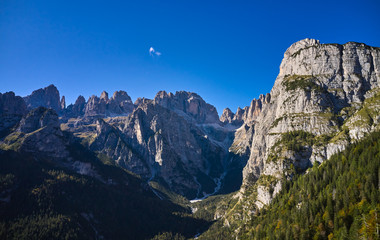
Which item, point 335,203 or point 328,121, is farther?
point 328,121

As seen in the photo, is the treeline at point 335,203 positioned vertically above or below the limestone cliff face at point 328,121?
below

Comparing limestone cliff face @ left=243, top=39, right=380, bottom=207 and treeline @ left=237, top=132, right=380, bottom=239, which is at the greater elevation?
limestone cliff face @ left=243, top=39, right=380, bottom=207

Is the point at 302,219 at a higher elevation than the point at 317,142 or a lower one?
lower

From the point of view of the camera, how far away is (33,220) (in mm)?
177875

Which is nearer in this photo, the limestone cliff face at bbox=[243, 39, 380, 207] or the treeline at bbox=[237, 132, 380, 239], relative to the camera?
the treeline at bbox=[237, 132, 380, 239]

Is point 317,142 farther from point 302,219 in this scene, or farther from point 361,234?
point 361,234

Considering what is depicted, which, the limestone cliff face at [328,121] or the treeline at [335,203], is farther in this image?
the limestone cliff face at [328,121]

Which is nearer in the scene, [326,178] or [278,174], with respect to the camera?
[326,178]

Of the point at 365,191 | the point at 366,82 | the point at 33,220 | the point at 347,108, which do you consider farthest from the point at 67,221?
the point at 366,82

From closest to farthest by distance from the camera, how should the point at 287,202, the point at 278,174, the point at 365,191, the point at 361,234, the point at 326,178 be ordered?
the point at 361,234 → the point at 365,191 → the point at 326,178 → the point at 287,202 → the point at 278,174

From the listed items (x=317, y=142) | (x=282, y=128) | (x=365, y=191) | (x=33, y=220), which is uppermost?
(x=282, y=128)

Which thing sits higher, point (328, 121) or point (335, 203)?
point (328, 121)


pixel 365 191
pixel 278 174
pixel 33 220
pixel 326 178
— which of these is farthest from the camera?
pixel 33 220

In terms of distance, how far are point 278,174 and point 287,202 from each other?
101 feet
